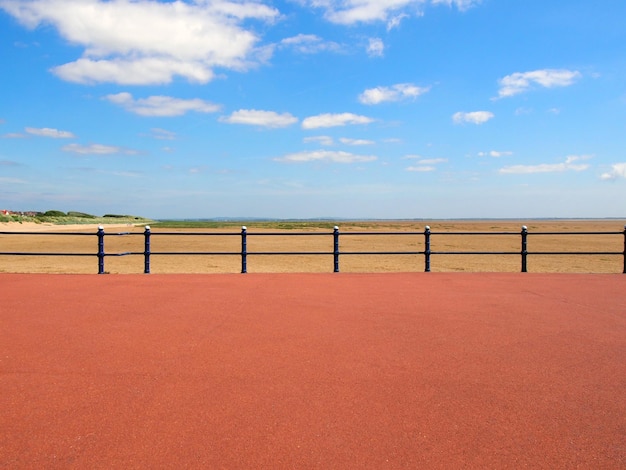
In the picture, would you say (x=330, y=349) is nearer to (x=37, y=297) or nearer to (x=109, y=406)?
(x=109, y=406)

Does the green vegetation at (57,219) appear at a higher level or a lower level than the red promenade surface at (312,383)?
higher

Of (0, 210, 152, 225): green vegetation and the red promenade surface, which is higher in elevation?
(0, 210, 152, 225): green vegetation

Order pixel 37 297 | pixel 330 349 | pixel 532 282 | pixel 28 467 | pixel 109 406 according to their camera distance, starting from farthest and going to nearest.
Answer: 1. pixel 532 282
2. pixel 37 297
3. pixel 330 349
4. pixel 109 406
5. pixel 28 467

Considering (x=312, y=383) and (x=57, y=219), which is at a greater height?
(x=57, y=219)

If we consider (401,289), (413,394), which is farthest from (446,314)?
(413,394)

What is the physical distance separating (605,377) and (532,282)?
21.0 feet

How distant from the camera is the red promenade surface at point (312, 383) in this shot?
309 centimetres

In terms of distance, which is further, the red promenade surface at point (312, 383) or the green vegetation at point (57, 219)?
the green vegetation at point (57, 219)

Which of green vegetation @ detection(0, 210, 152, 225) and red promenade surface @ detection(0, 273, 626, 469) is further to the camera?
green vegetation @ detection(0, 210, 152, 225)

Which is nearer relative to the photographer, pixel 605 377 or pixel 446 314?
pixel 605 377

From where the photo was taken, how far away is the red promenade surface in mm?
3086

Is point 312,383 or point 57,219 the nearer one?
point 312,383

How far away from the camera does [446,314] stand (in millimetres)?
7137

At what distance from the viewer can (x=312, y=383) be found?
13.9ft
